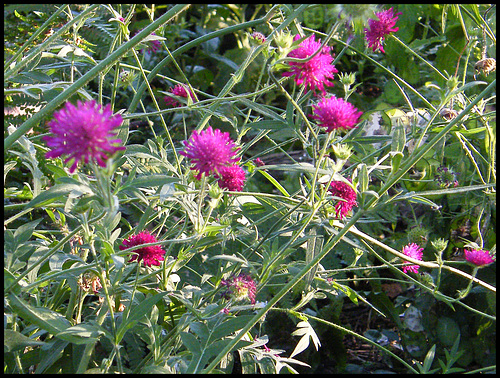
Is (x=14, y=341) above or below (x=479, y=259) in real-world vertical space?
above

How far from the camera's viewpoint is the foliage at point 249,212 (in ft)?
2.48

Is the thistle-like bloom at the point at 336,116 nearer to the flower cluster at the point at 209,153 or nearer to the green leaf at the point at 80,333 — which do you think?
the flower cluster at the point at 209,153

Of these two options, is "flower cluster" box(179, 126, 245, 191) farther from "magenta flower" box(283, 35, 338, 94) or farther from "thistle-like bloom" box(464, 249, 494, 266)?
"thistle-like bloom" box(464, 249, 494, 266)

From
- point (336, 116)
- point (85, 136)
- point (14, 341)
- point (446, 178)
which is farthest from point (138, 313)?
point (446, 178)

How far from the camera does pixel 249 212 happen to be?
1.02 m

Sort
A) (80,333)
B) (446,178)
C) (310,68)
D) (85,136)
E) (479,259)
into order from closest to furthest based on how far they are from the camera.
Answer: (85,136) → (80,333) → (310,68) → (479,259) → (446,178)

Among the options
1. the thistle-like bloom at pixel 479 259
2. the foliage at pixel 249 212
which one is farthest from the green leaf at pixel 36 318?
the thistle-like bloom at pixel 479 259

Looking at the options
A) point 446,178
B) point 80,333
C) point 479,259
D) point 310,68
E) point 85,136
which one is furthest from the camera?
point 446,178

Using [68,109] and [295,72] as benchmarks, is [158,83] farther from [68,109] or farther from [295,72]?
[68,109]

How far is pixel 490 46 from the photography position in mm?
1363

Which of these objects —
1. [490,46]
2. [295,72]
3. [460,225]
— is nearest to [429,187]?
[460,225]

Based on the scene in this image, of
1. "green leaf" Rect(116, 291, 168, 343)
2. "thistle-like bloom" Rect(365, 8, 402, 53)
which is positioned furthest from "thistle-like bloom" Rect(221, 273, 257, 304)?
"thistle-like bloom" Rect(365, 8, 402, 53)

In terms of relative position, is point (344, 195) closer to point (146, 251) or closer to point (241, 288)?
point (241, 288)

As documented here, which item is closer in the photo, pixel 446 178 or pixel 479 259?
pixel 479 259
